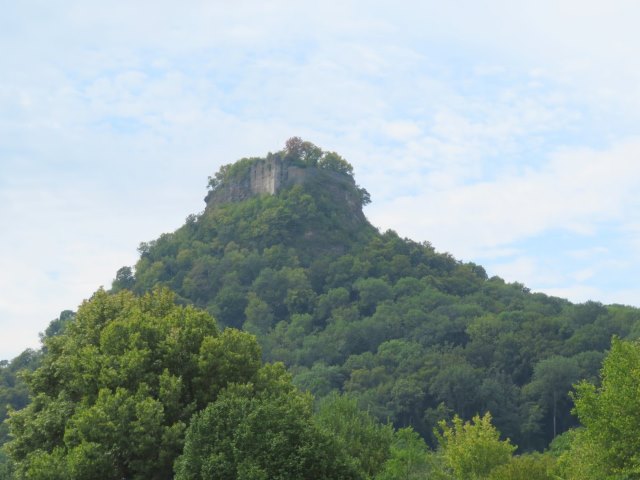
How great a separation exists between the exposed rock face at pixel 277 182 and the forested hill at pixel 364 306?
23 centimetres

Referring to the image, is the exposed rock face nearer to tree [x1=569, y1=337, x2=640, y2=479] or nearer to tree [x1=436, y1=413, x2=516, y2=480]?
tree [x1=436, y1=413, x2=516, y2=480]

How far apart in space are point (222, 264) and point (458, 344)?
41771mm

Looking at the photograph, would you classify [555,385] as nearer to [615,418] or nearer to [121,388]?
[615,418]

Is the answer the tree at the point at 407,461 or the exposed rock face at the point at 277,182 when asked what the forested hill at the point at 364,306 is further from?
the tree at the point at 407,461

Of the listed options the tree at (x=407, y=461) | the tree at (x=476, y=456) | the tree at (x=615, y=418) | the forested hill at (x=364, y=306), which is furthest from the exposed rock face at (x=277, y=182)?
the tree at (x=615, y=418)

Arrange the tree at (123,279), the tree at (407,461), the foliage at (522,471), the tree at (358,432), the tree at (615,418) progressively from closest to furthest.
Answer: the tree at (615,418) < the tree at (407,461) < the tree at (358,432) < the foliage at (522,471) < the tree at (123,279)

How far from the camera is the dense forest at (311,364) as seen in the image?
28953mm

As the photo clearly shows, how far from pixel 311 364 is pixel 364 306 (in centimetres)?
1851

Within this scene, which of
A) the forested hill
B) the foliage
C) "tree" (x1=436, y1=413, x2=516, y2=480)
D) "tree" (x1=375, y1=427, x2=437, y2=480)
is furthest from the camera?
the forested hill

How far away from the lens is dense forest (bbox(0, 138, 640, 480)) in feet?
95.0

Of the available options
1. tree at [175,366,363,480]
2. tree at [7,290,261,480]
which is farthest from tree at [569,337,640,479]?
tree at [7,290,261,480]

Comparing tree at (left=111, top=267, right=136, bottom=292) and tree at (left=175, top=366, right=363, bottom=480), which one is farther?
tree at (left=111, top=267, right=136, bottom=292)

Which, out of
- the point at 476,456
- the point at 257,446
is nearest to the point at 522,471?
the point at 476,456

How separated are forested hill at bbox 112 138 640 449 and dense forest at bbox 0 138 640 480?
0.94ft
